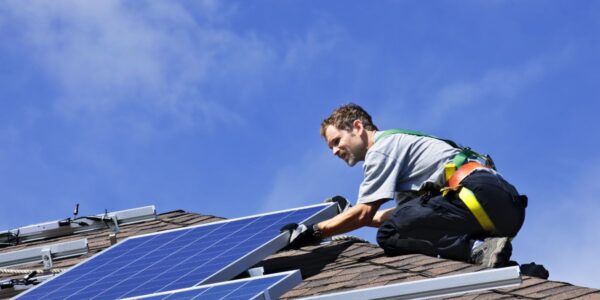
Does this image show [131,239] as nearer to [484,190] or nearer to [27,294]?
[27,294]

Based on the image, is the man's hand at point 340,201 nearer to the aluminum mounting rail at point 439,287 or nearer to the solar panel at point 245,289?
the solar panel at point 245,289

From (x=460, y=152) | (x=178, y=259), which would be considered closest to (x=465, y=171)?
(x=460, y=152)

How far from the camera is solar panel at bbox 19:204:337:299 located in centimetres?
834

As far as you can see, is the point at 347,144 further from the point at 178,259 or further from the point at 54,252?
the point at 54,252

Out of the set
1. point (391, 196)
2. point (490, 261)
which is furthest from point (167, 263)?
point (490, 261)

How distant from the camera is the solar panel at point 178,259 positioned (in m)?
8.34

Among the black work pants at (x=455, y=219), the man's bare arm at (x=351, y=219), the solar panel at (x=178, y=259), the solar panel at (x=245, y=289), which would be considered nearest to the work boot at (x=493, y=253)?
the black work pants at (x=455, y=219)

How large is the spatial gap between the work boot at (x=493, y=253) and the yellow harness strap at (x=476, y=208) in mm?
185

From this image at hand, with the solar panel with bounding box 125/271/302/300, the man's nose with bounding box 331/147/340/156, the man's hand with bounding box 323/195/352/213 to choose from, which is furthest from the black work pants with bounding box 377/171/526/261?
the solar panel with bounding box 125/271/302/300

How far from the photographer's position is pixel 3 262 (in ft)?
37.0

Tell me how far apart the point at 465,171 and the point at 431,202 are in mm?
364

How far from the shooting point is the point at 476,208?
346 inches

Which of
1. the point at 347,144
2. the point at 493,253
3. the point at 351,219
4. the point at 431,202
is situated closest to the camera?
the point at 493,253

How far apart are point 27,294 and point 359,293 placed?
305 cm
